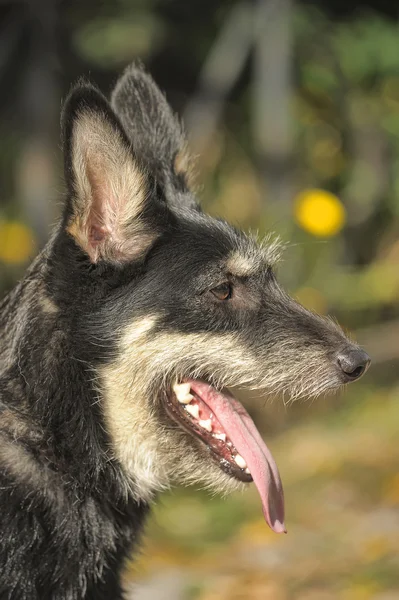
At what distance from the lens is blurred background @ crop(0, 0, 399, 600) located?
5891 millimetres

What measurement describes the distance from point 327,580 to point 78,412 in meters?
2.54

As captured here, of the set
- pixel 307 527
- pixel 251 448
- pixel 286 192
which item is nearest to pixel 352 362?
pixel 251 448

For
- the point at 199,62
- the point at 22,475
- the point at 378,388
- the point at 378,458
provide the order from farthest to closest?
the point at 199,62, the point at 378,388, the point at 378,458, the point at 22,475

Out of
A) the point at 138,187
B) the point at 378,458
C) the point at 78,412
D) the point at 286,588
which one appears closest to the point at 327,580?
the point at 286,588

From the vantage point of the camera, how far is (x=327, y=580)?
17.6ft

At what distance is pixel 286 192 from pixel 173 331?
5.43m

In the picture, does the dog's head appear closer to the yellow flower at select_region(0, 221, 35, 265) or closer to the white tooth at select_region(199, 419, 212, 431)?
the white tooth at select_region(199, 419, 212, 431)

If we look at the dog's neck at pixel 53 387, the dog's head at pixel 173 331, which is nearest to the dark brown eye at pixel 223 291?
the dog's head at pixel 173 331

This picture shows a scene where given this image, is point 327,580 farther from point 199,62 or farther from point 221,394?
point 199,62

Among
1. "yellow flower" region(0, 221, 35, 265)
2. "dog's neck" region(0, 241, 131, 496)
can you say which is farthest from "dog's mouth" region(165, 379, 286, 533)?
"yellow flower" region(0, 221, 35, 265)

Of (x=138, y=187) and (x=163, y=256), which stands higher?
(x=138, y=187)

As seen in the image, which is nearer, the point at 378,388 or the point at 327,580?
the point at 327,580

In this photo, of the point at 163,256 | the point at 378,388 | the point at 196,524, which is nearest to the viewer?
the point at 163,256

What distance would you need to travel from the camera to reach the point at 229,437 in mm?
3725
